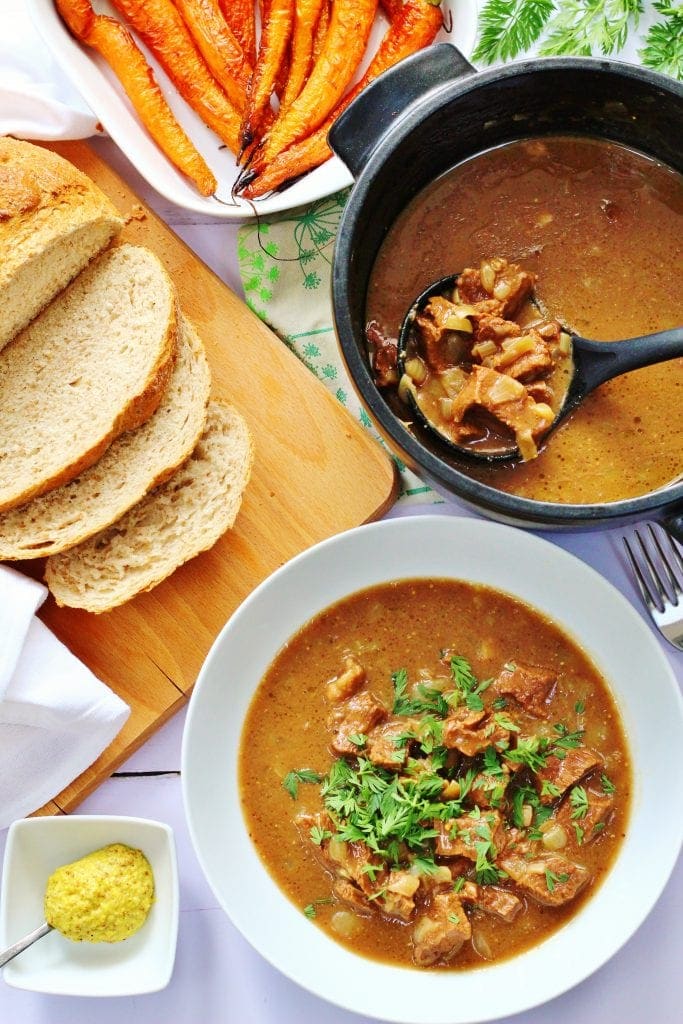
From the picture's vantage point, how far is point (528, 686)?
122 inches

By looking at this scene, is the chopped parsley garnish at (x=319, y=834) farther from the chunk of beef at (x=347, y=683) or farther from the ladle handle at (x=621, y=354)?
the ladle handle at (x=621, y=354)

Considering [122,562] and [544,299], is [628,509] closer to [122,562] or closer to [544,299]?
[544,299]

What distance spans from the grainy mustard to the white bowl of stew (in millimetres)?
278

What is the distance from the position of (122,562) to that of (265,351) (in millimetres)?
839

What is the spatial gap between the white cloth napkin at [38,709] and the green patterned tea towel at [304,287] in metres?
1.16

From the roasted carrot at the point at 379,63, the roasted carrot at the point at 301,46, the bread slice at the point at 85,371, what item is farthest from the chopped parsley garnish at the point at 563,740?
the roasted carrot at the point at 301,46

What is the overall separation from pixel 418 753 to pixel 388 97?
1917 millimetres

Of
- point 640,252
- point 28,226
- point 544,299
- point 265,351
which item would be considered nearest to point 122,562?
point 265,351

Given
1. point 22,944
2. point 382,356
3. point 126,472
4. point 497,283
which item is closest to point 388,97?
point 497,283

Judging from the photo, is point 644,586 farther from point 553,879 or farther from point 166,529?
point 166,529

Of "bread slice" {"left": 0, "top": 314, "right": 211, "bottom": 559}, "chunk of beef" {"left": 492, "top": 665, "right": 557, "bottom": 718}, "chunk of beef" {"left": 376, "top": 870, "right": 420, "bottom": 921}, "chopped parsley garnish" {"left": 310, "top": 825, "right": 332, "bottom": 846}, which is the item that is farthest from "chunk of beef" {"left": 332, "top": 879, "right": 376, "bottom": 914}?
"bread slice" {"left": 0, "top": 314, "right": 211, "bottom": 559}

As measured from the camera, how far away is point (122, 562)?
327cm

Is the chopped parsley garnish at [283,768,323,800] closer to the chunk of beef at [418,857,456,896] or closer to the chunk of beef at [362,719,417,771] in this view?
the chunk of beef at [362,719,417,771]

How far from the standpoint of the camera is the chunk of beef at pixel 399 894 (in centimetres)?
302
